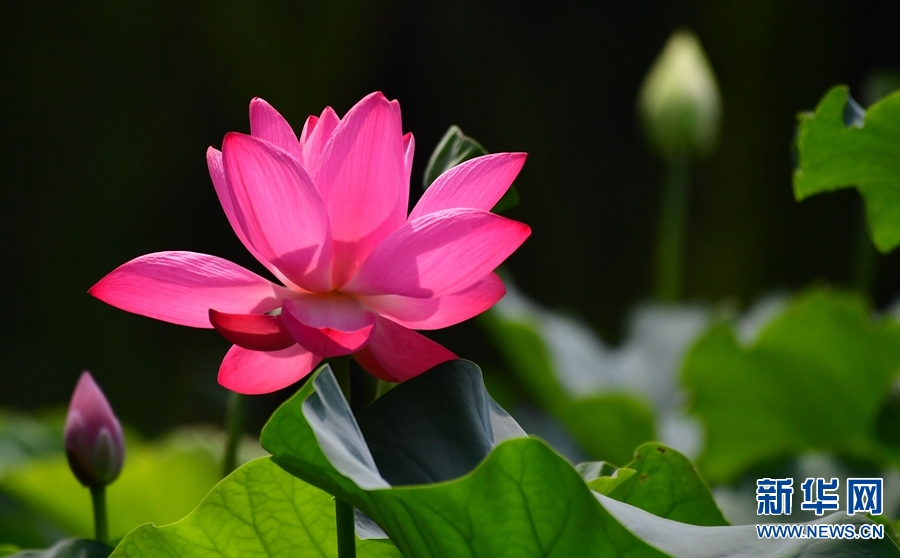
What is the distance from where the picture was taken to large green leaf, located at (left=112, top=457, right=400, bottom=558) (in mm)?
417

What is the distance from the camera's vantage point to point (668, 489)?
0.44 m

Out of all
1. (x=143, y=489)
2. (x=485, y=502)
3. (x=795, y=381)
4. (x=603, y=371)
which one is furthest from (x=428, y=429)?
(x=603, y=371)

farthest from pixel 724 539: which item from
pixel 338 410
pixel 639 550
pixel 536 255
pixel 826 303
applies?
pixel 536 255

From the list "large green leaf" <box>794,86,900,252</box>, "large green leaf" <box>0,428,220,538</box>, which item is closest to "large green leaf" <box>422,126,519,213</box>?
"large green leaf" <box>794,86,900,252</box>

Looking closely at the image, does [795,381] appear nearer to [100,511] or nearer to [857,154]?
[857,154]

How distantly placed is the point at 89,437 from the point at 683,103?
0.88 m

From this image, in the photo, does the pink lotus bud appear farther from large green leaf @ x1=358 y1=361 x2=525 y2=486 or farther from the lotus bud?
the lotus bud

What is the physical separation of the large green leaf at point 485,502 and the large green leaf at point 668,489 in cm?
7

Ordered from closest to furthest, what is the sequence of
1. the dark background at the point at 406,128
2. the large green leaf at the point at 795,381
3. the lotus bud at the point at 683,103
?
the large green leaf at the point at 795,381 → the lotus bud at the point at 683,103 → the dark background at the point at 406,128

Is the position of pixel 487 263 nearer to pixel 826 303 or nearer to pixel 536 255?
pixel 826 303

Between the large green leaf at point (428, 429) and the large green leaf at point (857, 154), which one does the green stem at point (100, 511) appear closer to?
the large green leaf at point (428, 429)


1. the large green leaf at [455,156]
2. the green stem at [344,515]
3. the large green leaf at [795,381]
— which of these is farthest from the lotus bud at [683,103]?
the green stem at [344,515]

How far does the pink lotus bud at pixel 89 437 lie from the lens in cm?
50

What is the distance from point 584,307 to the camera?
209cm
